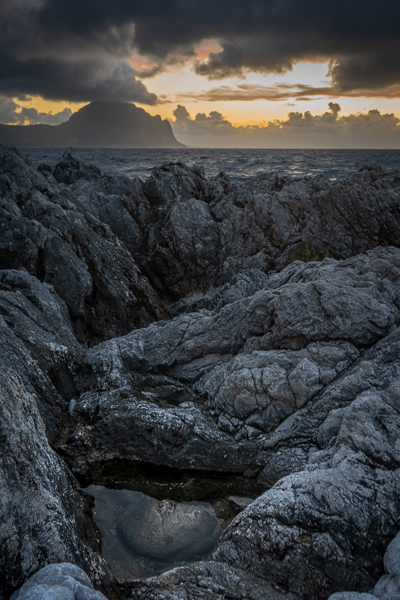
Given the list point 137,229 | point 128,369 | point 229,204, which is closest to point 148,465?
point 128,369

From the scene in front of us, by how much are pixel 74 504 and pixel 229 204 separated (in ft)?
95.8

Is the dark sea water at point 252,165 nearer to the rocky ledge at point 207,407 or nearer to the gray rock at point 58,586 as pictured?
the rocky ledge at point 207,407

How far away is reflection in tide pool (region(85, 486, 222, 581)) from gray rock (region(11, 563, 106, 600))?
269 centimetres

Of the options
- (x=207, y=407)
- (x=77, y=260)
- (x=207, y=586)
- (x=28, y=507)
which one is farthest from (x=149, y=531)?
(x=77, y=260)

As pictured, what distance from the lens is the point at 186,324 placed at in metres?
16.1

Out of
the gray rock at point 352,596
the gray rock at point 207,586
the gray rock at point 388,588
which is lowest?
the gray rock at point 207,586

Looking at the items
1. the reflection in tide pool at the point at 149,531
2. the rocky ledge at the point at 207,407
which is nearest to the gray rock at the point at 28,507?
the rocky ledge at the point at 207,407

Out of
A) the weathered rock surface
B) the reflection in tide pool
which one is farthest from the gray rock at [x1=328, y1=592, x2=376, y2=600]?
the weathered rock surface

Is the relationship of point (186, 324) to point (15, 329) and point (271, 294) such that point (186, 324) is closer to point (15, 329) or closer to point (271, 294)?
point (271, 294)

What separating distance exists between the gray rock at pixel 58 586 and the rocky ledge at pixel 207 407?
28mm

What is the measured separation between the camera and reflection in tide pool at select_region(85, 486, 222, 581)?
855 centimetres

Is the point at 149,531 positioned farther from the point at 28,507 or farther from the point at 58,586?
the point at 58,586

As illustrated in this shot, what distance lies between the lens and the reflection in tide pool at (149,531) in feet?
28.0

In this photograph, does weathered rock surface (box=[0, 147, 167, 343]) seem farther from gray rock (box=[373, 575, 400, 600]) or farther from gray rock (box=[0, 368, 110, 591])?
gray rock (box=[373, 575, 400, 600])
